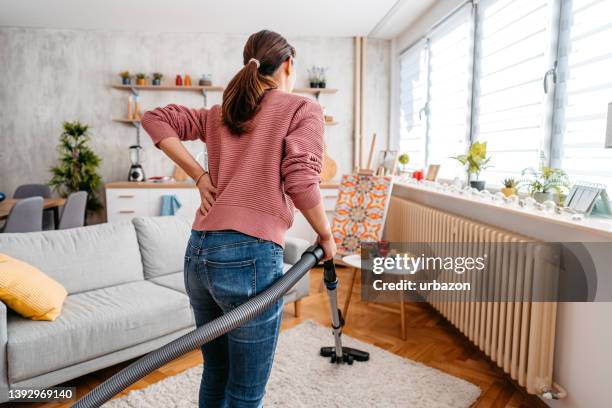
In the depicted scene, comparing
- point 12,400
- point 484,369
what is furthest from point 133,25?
point 484,369

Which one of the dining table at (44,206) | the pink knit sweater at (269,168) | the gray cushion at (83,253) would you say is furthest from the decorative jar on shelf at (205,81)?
the pink knit sweater at (269,168)

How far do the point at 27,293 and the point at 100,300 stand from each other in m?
0.39

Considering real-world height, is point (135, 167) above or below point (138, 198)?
above

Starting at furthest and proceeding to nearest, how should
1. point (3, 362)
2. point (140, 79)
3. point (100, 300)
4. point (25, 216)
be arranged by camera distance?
1. point (140, 79)
2. point (25, 216)
3. point (100, 300)
4. point (3, 362)

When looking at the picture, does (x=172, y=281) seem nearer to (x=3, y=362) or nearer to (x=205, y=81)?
(x=3, y=362)

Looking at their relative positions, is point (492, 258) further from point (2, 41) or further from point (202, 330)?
point (2, 41)

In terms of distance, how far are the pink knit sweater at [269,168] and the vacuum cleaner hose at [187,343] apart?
140 millimetres

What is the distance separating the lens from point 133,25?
4.77 meters

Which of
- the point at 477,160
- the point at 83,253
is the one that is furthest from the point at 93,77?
the point at 477,160

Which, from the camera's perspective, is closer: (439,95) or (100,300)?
(100,300)

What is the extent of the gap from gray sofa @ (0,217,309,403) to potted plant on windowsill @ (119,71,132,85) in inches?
103

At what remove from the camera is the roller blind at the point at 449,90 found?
11.2 ft

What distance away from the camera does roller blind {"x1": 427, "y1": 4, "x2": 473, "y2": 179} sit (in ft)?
11.2

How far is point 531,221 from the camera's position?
2.17m
